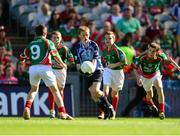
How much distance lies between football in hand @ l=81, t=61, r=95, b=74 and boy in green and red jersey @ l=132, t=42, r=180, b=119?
2015 millimetres

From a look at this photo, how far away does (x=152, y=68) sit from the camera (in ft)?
66.7

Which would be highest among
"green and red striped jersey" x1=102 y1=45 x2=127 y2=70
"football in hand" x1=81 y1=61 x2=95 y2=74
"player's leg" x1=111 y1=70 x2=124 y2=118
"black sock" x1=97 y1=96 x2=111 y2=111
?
"green and red striped jersey" x1=102 y1=45 x2=127 y2=70

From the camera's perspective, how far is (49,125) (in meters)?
15.9

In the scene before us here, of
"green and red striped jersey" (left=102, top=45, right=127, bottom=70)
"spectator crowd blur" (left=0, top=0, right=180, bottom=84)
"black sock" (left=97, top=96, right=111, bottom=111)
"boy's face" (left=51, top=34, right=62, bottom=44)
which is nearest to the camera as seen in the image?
"black sock" (left=97, top=96, right=111, bottom=111)

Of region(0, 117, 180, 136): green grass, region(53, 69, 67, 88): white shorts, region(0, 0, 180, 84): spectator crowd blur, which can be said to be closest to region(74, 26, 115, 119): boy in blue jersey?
region(53, 69, 67, 88): white shorts

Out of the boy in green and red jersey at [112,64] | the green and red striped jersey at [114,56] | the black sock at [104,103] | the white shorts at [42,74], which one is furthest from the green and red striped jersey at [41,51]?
the green and red striped jersey at [114,56]

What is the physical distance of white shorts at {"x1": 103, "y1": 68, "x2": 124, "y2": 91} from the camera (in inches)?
810

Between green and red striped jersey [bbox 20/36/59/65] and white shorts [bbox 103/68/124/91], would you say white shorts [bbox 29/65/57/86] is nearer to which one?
green and red striped jersey [bbox 20/36/59/65]

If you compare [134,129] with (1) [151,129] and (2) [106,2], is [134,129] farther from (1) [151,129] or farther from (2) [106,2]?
(2) [106,2]

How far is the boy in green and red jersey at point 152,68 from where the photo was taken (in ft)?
66.0

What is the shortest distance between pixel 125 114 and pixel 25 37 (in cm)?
509

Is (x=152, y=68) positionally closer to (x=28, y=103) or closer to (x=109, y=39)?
(x=109, y=39)

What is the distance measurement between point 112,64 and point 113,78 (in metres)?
0.48

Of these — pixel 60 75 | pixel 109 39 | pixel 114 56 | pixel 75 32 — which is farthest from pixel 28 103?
pixel 75 32
